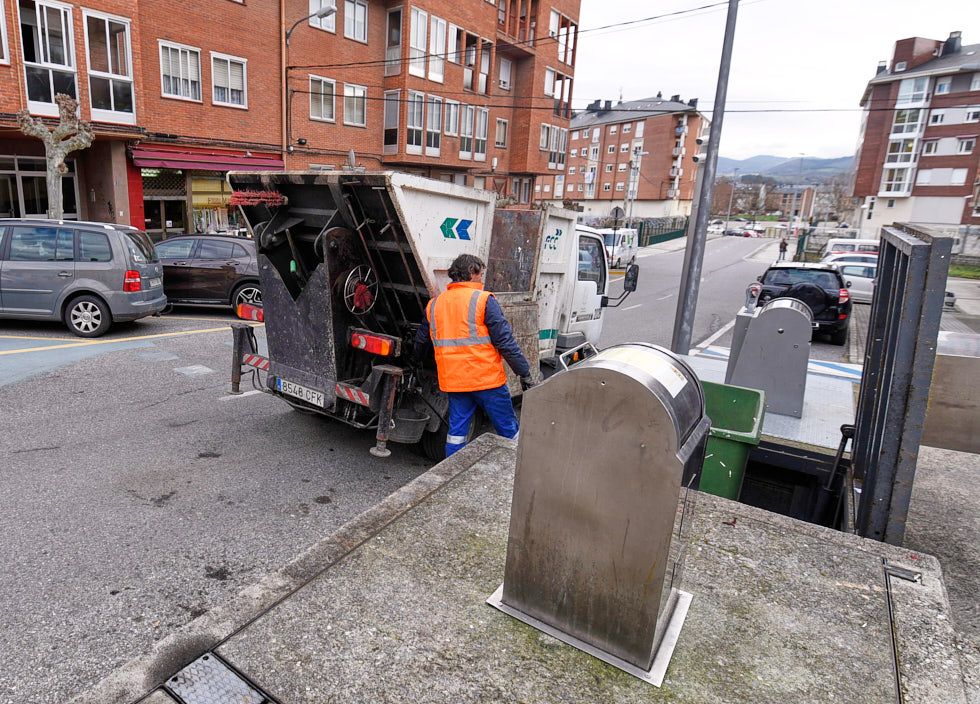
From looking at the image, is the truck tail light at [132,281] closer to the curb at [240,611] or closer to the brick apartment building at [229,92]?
the brick apartment building at [229,92]

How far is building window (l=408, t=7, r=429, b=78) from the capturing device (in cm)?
2520

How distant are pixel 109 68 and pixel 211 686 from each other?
19806mm

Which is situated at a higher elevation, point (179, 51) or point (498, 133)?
point (498, 133)

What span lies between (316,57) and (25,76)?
10000mm

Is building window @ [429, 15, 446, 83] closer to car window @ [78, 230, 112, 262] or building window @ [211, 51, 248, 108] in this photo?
building window @ [211, 51, 248, 108]

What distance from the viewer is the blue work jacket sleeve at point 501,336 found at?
4469 millimetres

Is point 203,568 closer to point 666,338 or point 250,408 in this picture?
point 250,408

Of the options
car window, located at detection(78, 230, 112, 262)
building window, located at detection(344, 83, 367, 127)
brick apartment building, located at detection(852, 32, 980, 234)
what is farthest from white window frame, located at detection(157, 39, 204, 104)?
brick apartment building, located at detection(852, 32, 980, 234)

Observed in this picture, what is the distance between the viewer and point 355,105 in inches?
981

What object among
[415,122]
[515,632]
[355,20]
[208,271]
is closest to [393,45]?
[355,20]

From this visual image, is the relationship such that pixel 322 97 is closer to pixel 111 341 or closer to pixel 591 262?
pixel 111 341

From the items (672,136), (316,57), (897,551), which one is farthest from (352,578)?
(672,136)

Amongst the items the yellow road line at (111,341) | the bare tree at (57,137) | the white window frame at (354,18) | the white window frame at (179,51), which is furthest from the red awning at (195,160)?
the yellow road line at (111,341)

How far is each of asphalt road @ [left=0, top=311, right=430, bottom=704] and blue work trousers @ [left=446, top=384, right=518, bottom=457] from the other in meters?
0.83
